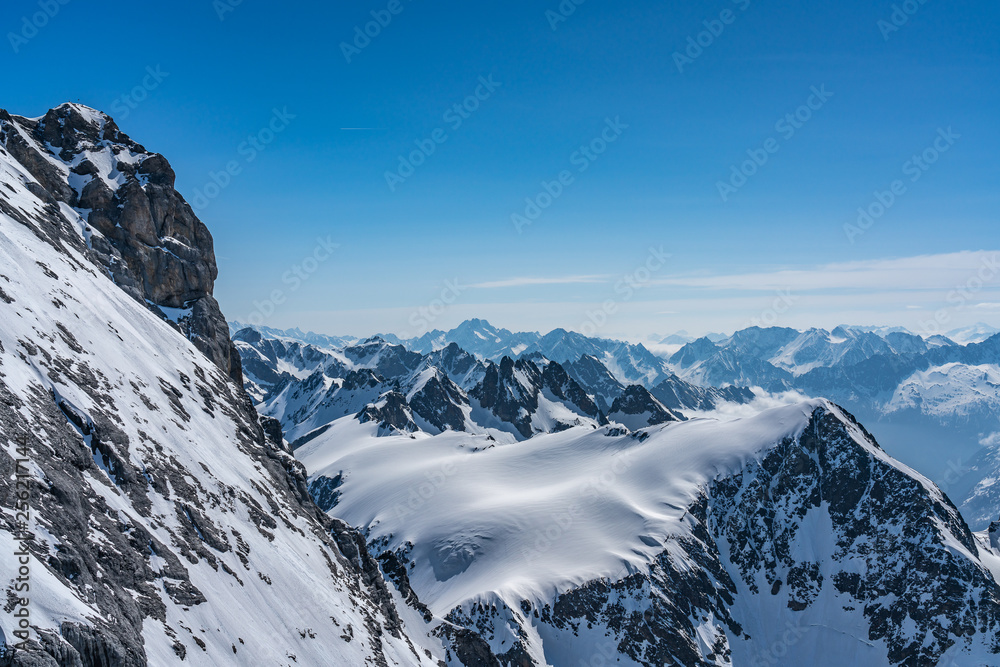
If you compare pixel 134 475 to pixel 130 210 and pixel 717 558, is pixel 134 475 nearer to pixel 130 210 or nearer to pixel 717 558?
pixel 130 210

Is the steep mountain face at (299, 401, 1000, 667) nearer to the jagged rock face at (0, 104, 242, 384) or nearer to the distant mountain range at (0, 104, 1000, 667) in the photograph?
the distant mountain range at (0, 104, 1000, 667)

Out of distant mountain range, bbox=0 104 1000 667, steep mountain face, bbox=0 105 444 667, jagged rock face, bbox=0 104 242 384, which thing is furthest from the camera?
jagged rock face, bbox=0 104 242 384

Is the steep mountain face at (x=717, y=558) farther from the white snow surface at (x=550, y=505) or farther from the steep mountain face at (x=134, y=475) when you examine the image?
the steep mountain face at (x=134, y=475)

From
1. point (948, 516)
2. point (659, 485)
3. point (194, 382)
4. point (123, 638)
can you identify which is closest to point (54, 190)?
point (194, 382)

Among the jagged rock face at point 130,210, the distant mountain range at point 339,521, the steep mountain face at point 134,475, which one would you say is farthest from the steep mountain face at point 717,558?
the jagged rock face at point 130,210

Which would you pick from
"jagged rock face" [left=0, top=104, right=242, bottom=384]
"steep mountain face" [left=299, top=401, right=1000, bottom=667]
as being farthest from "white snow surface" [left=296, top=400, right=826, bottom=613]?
"jagged rock face" [left=0, top=104, right=242, bottom=384]

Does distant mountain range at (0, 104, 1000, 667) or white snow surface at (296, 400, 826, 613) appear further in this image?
white snow surface at (296, 400, 826, 613)

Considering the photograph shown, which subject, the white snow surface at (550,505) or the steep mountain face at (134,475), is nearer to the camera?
the steep mountain face at (134,475)
